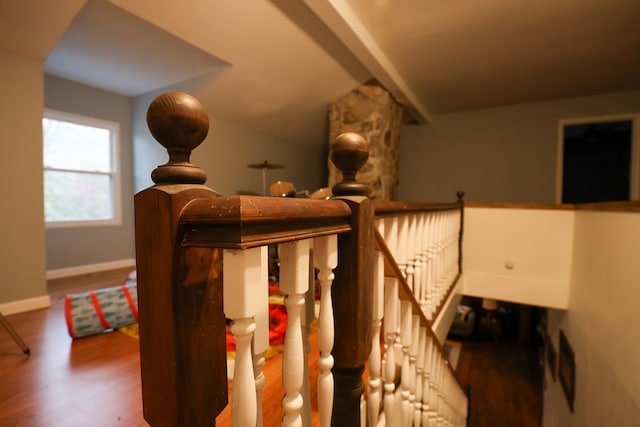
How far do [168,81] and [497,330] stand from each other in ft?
23.5

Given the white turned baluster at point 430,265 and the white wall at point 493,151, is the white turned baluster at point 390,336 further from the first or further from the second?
the white wall at point 493,151

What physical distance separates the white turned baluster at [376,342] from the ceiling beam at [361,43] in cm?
228

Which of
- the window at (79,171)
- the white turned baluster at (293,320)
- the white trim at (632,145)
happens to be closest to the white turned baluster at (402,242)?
the white turned baluster at (293,320)

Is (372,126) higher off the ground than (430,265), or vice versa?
(372,126)

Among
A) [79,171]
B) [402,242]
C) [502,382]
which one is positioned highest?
[79,171]

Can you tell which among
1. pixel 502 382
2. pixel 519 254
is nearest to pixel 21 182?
pixel 519 254

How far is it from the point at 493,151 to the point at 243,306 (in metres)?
5.80

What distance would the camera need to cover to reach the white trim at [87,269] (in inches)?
142

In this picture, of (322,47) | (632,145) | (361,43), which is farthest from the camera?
(632,145)

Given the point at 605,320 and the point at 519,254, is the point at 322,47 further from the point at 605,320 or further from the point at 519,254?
the point at 605,320

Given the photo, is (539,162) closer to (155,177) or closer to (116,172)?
(155,177)

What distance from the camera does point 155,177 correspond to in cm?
37

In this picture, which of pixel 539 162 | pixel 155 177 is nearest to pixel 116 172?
pixel 155 177

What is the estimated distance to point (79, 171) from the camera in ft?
12.6
